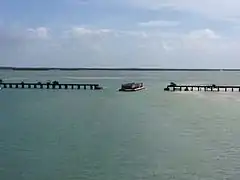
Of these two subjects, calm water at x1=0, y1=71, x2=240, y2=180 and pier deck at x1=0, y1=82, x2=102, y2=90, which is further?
pier deck at x1=0, y1=82, x2=102, y2=90

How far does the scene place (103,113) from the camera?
60.2 meters

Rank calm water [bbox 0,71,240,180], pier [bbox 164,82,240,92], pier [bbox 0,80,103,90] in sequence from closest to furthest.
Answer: calm water [bbox 0,71,240,180]
pier [bbox 164,82,240,92]
pier [bbox 0,80,103,90]

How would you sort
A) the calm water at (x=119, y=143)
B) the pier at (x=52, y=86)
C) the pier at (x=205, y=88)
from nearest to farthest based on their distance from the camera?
the calm water at (x=119, y=143)
the pier at (x=205, y=88)
the pier at (x=52, y=86)

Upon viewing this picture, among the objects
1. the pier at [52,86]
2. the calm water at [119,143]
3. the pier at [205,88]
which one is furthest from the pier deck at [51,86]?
the calm water at [119,143]

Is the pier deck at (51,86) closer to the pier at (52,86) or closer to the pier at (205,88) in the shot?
the pier at (52,86)

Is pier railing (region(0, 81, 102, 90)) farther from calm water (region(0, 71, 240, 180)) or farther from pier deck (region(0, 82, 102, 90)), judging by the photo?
calm water (region(0, 71, 240, 180))

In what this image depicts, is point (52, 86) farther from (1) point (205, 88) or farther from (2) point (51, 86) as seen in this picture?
(1) point (205, 88)

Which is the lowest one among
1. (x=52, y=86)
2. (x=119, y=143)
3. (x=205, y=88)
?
(x=119, y=143)

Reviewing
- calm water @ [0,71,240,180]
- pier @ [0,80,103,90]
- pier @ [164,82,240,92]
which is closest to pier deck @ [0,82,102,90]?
pier @ [0,80,103,90]

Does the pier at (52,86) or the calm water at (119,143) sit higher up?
the pier at (52,86)

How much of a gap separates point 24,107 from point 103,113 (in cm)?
1295

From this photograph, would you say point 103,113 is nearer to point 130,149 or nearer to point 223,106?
point 223,106

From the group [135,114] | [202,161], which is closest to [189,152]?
[202,161]

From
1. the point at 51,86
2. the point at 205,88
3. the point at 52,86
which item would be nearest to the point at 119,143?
the point at 205,88
